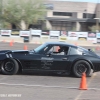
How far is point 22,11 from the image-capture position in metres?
59.8

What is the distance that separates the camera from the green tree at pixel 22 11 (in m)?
59.2

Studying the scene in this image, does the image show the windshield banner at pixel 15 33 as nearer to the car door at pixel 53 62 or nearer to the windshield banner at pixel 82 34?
the windshield banner at pixel 82 34

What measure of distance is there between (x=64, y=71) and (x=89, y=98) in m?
3.82

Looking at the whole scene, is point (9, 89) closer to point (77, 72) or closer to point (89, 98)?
point (89, 98)

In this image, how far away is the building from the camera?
76.3 m

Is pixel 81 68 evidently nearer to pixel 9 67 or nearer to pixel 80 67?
pixel 80 67

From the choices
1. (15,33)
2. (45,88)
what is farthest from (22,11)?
(45,88)

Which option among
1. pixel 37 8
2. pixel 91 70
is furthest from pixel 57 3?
pixel 91 70

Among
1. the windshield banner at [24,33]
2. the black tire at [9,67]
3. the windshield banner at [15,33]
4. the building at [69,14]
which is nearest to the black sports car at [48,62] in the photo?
the black tire at [9,67]

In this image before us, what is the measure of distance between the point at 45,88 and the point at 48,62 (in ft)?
7.91

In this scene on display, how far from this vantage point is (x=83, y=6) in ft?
270

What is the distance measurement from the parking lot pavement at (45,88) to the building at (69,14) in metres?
64.3

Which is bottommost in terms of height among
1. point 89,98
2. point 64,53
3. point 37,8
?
point 89,98

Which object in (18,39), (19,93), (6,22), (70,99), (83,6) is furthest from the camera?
(83,6)
